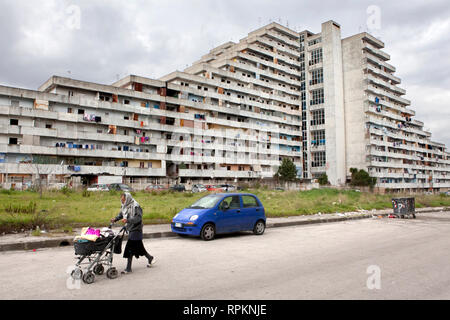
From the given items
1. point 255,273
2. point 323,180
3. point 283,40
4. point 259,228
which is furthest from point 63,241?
point 283,40

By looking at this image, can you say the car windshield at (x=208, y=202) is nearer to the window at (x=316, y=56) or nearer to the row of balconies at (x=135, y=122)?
the row of balconies at (x=135, y=122)

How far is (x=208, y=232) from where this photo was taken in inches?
433

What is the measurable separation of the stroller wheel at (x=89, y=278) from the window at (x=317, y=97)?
264 ft

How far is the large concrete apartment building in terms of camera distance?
4797 cm

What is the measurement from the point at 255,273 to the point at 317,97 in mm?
80732

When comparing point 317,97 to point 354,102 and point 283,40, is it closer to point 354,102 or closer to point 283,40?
point 354,102

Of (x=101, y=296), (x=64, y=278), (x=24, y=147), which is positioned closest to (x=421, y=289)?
(x=101, y=296)

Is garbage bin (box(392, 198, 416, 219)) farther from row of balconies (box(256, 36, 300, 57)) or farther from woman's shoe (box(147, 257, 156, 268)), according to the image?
row of balconies (box(256, 36, 300, 57))

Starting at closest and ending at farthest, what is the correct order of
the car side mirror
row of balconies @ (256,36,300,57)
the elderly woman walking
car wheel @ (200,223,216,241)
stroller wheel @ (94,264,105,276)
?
1. stroller wheel @ (94,264,105,276)
2. the elderly woman walking
3. car wheel @ (200,223,216,241)
4. the car side mirror
5. row of balconies @ (256,36,300,57)

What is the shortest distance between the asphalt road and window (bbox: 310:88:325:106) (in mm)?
74670

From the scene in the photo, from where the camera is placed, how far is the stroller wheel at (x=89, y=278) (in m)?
5.92

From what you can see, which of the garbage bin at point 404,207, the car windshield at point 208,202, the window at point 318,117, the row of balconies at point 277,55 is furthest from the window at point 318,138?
the car windshield at point 208,202

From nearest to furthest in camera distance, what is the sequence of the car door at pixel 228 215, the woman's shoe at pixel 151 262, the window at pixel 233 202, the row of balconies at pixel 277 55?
the woman's shoe at pixel 151 262, the car door at pixel 228 215, the window at pixel 233 202, the row of balconies at pixel 277 55

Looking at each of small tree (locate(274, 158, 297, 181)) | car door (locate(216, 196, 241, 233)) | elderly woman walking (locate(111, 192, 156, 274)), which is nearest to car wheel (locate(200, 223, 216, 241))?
car door (locate(216, 196, 241, 233))
